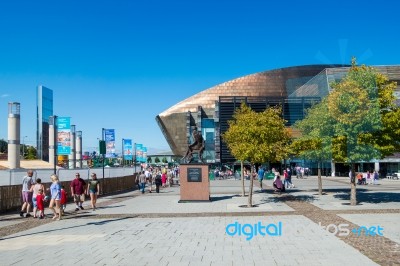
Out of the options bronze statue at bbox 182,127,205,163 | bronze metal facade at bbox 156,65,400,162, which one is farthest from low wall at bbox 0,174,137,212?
bronze metal facade at bbox 156,65,400,162

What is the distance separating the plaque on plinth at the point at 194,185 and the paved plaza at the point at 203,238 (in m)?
3.58

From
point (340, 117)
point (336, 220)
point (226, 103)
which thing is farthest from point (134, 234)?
point (226, 103)

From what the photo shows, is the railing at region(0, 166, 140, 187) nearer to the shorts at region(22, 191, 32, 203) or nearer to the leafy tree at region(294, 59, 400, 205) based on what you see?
the shorts at region(22, 191, 32, 203)

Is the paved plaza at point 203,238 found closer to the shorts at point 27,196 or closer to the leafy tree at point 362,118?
the shorts at point 27,196

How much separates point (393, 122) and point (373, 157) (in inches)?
67.0

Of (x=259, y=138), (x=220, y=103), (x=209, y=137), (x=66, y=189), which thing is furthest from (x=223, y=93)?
(x=259, y=138)

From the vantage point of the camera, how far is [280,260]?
877cm

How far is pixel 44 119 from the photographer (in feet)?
188

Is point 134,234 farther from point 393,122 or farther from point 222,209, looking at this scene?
point 393,122

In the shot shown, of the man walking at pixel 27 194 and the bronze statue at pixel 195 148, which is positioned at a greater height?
the bronze statue at pixel 195 148

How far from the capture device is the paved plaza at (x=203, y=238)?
29.7ft

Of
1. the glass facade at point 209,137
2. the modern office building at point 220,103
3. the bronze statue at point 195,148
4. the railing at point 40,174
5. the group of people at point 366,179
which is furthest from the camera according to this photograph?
the glass facade at point 209,137

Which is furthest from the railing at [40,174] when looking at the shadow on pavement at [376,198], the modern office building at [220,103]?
the modern office building at [220,103]

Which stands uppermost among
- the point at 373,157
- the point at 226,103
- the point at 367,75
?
the point at 226,103
